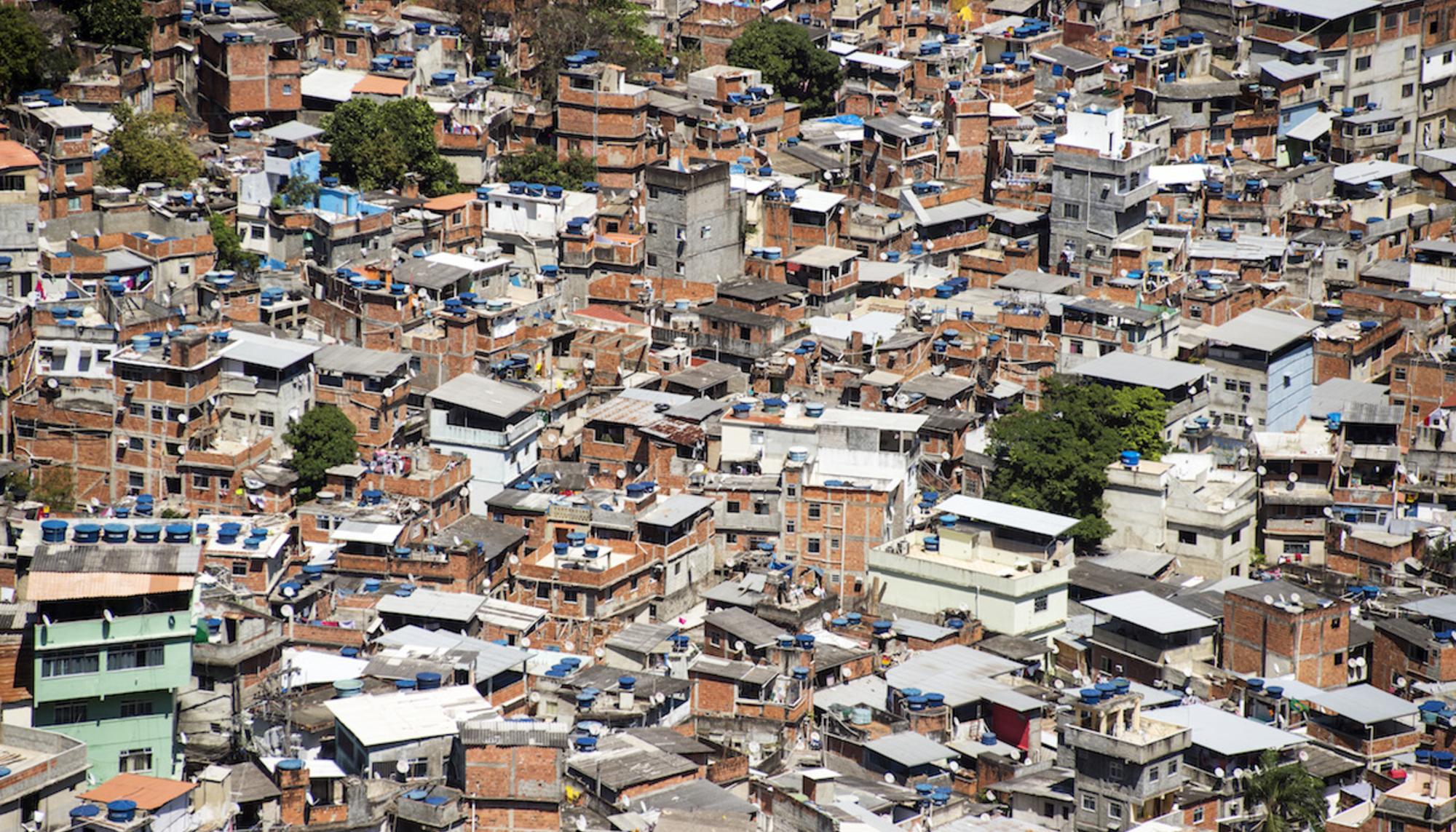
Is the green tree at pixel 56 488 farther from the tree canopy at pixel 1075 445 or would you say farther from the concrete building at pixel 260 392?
the tree canopy at pixel 1075 445

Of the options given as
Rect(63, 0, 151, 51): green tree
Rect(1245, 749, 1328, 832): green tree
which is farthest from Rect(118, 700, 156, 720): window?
Rect(63, 0, 151, 51): green tree

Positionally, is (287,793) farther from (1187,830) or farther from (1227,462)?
(1227,462)

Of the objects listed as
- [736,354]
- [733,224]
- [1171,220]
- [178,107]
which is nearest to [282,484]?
[736,354]

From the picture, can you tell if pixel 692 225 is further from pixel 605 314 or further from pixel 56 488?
pixel 56 488

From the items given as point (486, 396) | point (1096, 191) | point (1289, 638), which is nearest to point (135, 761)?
point (486, 396)

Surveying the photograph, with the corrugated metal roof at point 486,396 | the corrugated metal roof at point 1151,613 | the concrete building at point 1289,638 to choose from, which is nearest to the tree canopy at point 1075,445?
the corrugated metal roof at point 1151,613

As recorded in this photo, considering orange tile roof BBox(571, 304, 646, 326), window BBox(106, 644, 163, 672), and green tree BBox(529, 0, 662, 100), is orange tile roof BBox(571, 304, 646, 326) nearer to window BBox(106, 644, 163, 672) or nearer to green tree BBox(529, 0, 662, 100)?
green tree BBox(529, 0, 662, 100)
